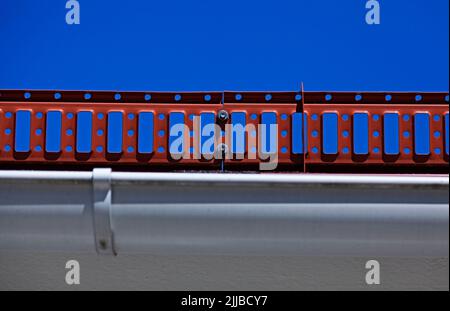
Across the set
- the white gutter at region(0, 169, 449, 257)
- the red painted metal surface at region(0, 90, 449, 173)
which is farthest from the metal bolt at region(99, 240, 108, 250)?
the red painted metal surface at region(0, 90, 449, 173)

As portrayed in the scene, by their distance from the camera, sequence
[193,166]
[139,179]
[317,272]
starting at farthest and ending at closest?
[317,272] < [193,166] < [139,179]

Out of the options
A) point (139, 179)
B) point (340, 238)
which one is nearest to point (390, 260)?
point (340, 238)

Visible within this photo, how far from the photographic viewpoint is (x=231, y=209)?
207 inches

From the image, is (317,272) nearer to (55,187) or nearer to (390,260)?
(390,260)

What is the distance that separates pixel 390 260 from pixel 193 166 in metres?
2.13

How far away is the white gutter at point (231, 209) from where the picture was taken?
5.24 m

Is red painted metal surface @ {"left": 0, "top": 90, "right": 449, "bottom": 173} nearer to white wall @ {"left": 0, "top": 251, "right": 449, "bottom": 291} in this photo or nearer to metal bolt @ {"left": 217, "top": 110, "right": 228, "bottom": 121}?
metal bolt @ {"left": 217, "top": 110, "right": 228, "bottom": 121}

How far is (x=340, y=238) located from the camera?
17.4ft

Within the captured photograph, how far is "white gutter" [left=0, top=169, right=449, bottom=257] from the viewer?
206 inches

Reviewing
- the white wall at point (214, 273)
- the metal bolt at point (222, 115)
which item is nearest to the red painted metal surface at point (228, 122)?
the metal bolt at point (222, 115)

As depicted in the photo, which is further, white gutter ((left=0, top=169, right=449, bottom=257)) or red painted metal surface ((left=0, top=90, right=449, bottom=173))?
red painted metal surface ((left=0, top=90, right=449, bottom=173))

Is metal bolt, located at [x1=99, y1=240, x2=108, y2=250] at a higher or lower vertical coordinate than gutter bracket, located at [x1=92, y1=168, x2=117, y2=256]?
lower

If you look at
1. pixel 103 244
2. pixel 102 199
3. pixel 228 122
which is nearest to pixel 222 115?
pixel 228 122
